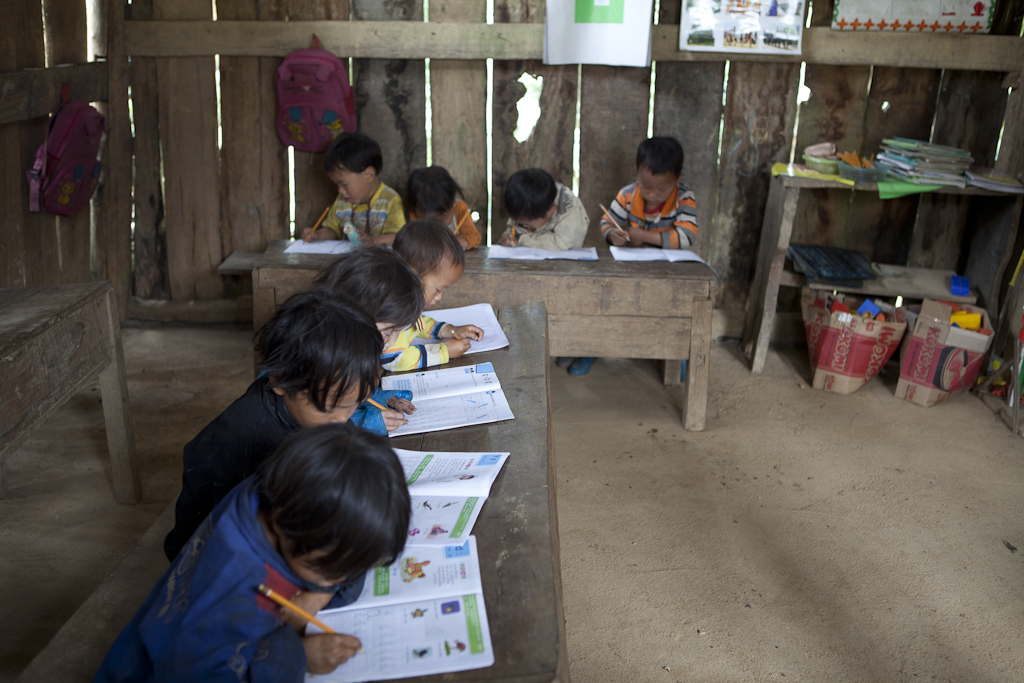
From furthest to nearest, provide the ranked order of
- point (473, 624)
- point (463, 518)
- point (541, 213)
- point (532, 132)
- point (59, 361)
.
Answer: point (532, 132) < point (541, 213) < point (59, 361) < point (463, 518) < point (473, 624)

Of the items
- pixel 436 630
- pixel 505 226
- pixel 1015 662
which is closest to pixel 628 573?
pixel 1015 662

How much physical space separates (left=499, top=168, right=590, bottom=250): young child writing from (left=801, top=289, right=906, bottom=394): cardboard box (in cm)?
119

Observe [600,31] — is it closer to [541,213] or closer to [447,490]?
[541,213]

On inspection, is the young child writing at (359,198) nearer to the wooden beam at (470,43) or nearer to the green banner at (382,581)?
the wooden beam at (470,43)

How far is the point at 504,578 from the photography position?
1.25 metres

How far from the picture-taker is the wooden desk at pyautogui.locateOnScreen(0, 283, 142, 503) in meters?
→ 1.75

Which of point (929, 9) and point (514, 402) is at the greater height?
point (929, 9)

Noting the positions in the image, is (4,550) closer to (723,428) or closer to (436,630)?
(436,630)

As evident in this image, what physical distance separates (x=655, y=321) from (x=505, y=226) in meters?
1.30

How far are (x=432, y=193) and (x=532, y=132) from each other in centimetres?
86

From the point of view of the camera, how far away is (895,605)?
215 centimetres

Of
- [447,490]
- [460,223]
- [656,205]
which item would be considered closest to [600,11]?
[656,205]

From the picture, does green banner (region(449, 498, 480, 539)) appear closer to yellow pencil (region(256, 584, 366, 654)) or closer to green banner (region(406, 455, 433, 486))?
green banner (region(406, 455, 433, 486))

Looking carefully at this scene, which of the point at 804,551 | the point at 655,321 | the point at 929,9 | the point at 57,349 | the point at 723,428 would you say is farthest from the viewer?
the point at 929,9
